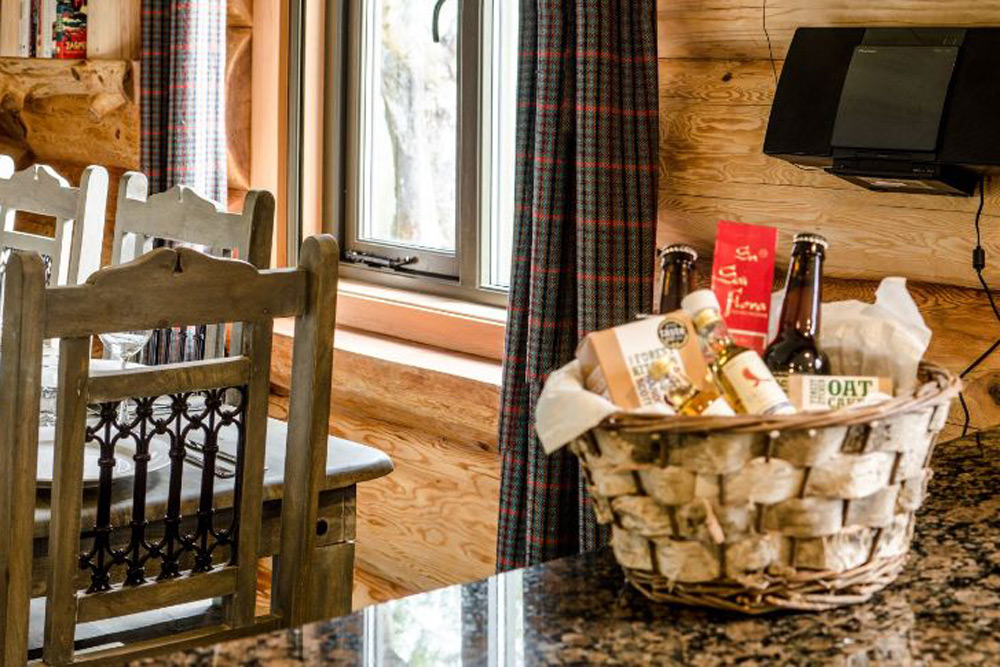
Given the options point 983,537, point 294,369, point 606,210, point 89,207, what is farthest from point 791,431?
point 89,207

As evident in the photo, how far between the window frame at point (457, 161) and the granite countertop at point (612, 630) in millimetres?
2104

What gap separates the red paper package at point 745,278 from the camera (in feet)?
3.46

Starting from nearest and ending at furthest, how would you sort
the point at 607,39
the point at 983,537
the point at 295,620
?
1. the point at 983,537
2. the point at 295,620
3. the point at 607,39

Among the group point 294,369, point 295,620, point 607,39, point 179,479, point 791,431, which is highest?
point 607,39

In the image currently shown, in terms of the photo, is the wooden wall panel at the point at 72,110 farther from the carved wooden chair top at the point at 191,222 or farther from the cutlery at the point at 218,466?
the cutlery at the point at 218,466

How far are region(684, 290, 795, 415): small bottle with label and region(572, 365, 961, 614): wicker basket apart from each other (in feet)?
0.17

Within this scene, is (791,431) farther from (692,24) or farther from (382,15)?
(382,15)

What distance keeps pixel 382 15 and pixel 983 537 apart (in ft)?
8.50

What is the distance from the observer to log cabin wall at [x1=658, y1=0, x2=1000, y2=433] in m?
2.04

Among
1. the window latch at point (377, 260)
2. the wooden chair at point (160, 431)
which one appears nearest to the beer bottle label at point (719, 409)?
the wooden chair at point (160, 431)

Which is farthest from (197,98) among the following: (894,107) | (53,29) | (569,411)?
(569,411)

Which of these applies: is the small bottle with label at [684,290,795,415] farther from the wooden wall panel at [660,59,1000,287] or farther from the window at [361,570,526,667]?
the wooden wall panel at [660,59,1000,287]

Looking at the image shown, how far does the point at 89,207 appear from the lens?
283 centimetres

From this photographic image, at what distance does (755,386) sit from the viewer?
1001 millimetres
